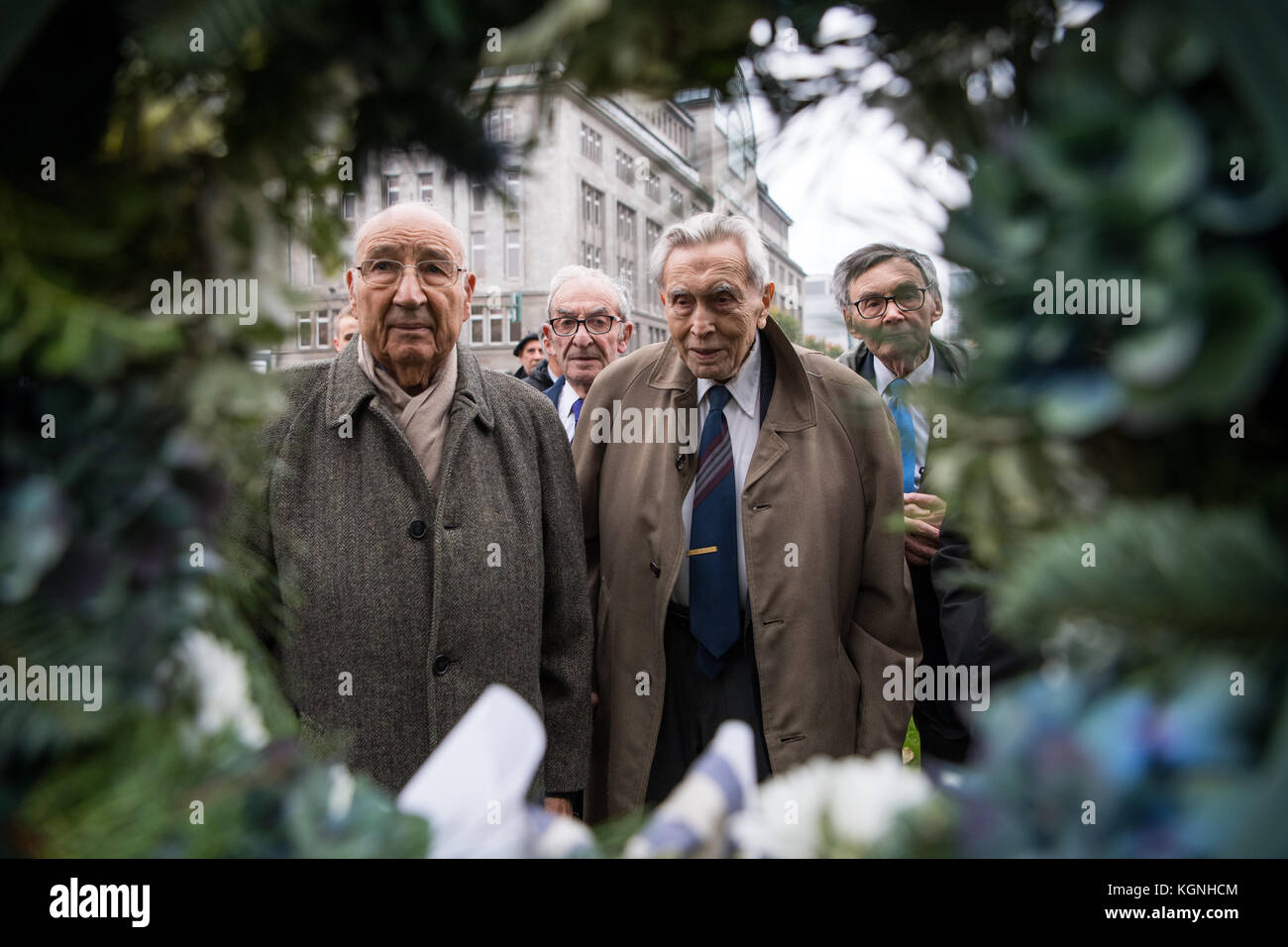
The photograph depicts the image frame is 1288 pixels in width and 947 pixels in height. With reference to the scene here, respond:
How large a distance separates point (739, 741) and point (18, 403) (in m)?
0.73

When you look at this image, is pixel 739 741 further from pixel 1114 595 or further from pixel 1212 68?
pixel 1212 68

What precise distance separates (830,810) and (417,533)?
1.70 metres

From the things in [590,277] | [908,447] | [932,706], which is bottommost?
[932,706]

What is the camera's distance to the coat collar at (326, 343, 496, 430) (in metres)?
2.49

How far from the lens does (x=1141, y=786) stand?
69cm

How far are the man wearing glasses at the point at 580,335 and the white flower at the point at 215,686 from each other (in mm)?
3565

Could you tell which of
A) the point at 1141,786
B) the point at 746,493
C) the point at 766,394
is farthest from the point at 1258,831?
the point at 766,394

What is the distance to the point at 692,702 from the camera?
2814mm

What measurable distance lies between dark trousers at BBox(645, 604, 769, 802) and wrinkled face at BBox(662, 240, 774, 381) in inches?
30.7

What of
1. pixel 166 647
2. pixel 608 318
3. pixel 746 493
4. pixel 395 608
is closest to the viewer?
pixel 166 647

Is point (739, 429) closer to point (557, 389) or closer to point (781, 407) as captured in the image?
point (781, 407)

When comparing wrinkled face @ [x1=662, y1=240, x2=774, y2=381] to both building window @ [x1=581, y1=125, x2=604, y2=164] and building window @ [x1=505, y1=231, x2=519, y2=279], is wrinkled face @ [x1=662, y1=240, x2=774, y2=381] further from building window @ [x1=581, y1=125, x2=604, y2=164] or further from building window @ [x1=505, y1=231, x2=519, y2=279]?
building window @ [x1=505, y1=231, x2=519, y2=279]

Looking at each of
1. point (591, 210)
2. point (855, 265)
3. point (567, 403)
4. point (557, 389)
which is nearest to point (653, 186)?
point (855, 265)

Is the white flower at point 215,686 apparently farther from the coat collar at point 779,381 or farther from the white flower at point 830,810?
the coat collar at point 779,381
